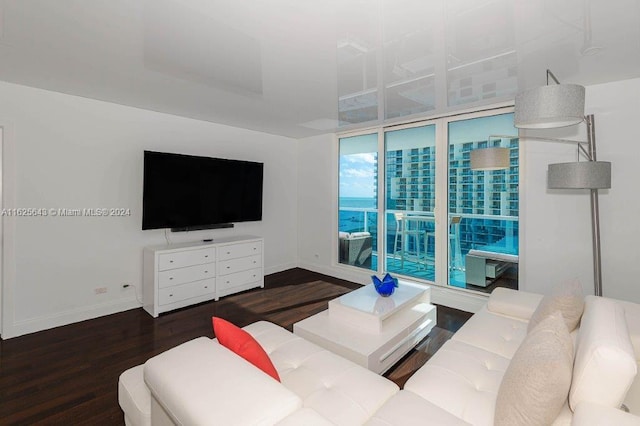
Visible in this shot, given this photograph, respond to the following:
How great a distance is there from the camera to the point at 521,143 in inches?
134

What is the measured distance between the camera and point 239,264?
4371mm

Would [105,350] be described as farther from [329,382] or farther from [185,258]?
[329,382]

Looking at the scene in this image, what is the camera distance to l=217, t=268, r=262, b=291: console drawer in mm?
4191

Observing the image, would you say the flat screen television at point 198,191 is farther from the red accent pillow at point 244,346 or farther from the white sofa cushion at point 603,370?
the white sofa cushion at point 603,370

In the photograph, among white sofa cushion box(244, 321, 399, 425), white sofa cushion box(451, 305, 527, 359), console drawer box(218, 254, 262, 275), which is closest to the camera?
white sofa cushion box(244, 321, 399, 425)

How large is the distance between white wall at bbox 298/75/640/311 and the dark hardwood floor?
3.36 feet

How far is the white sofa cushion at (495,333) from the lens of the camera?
77.3 inches

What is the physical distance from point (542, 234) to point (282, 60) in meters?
3.17

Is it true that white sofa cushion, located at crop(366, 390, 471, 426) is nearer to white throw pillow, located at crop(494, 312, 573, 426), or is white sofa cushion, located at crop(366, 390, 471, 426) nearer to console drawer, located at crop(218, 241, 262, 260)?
white throw pillow, located at crop(494, 312, 573, 426)

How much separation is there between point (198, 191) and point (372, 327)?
9.59ft

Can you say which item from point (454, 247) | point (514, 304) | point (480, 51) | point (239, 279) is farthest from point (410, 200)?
point (239, 279)

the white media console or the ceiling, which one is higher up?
the ceiling

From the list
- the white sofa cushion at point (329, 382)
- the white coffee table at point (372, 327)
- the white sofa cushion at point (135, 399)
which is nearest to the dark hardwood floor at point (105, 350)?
the white coffee table at point (372, 327)

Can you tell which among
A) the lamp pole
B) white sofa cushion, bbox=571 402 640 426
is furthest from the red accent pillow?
the lamp pole
